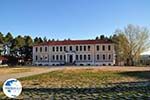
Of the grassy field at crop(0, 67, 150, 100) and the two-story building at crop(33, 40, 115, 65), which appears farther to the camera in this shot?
the two-story building at crop(33, 40, 115, 65)

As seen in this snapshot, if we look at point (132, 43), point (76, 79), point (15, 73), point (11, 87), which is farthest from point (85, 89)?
A: point (132, 43)

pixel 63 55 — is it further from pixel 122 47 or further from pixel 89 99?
pixel 89 99

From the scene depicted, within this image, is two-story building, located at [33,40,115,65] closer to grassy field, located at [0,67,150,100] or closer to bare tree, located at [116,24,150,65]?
bare tree, located at [116,24,150,65]

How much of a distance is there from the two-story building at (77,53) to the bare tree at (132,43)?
4.13 meters

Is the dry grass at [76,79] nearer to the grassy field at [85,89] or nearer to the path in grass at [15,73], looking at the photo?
the grassy field at [85,89]

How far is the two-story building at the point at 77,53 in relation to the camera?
85812 mm

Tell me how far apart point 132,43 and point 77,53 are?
1635 cm

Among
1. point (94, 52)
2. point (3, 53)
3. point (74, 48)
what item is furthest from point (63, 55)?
point (3, 53)

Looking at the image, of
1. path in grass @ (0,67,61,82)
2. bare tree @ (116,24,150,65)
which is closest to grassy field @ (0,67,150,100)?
path in grass @ (0,67,61,82)

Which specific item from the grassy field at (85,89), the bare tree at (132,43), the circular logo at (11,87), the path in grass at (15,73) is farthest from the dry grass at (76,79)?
the bare tree at (132,43)

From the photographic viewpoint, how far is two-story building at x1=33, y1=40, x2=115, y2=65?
282 ft

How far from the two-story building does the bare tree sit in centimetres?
413

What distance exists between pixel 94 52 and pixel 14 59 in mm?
26399

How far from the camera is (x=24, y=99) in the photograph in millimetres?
12570
